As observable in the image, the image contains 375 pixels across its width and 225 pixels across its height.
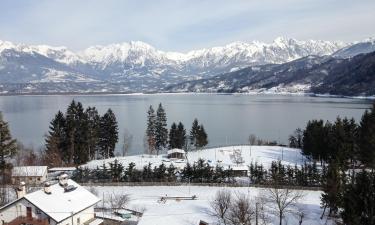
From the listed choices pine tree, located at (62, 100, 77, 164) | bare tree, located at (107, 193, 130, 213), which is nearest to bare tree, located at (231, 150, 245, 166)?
pine tree, located at (62, 100, 77, 164)

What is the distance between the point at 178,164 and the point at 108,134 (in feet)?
59.4

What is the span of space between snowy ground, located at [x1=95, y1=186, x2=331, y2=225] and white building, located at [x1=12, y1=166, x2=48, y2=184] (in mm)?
8783

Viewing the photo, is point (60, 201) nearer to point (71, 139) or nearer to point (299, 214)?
point (299, 214)

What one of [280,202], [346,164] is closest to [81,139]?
[280,202]

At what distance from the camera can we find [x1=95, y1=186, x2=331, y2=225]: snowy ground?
36562 mm

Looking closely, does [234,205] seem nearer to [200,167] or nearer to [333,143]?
[200,167]

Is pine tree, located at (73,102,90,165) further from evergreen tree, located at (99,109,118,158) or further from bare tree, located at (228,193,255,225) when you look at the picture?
bare tree, located at (228,193,255,225)

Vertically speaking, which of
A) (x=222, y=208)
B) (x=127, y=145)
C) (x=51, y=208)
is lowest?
(x=127, y=145)

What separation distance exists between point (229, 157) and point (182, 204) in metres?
29.6

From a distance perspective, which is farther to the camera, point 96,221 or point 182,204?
point 182,204

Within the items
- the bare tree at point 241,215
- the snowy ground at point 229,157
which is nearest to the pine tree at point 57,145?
the snowy ground at point 229,157

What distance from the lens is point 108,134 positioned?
256 feet

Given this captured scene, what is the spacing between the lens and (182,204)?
4181cm

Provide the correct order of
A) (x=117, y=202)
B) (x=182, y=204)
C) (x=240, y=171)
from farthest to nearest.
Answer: (x=240, y=171)
(x=182, y=204)
(x=117, y=202)
